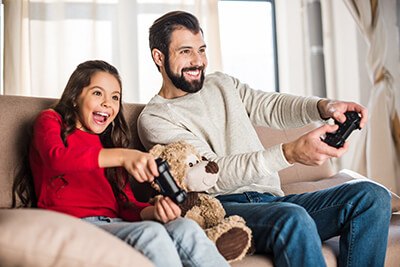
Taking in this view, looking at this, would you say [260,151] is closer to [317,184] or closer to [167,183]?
[167,183]

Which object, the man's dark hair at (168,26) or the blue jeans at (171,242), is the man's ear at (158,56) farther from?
the blue jeans at (171,242)

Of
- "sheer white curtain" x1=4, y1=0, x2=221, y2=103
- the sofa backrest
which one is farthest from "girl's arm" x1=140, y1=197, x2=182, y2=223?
"sheer white curtain" x1=4, y1=0, x2=221, y2=103

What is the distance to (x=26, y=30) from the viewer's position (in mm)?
3395

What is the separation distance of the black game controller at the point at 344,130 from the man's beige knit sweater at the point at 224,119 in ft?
0.66

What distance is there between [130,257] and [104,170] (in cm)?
73

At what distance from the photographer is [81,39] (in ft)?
11.5

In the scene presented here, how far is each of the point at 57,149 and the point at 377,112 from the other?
2.59 m

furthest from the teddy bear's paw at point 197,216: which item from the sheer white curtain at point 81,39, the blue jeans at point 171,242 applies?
the sheer white curtain at point 81,39

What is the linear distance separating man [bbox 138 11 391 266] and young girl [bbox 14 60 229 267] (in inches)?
7.8

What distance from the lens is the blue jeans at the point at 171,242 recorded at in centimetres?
133

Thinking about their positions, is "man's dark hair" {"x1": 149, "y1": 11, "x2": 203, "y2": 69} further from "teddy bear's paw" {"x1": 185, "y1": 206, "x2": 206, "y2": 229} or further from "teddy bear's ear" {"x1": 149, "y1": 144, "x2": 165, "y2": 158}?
"teddy bear's paw" {"x1": 185, "y1": 206, "x2": 206, "y2": 229}

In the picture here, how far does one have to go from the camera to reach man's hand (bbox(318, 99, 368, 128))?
1807 millimetres

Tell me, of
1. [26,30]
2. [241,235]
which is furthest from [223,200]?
[26,30]

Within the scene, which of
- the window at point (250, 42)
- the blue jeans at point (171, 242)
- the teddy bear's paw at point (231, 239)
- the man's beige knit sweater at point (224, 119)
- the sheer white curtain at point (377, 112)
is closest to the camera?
the blue jeans at point (171, 242)
